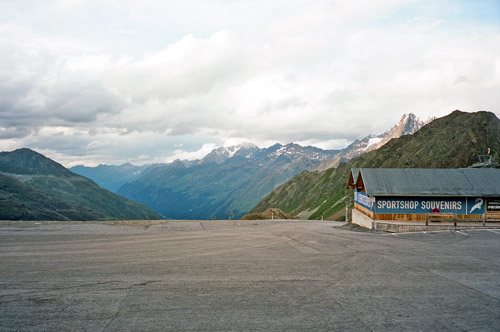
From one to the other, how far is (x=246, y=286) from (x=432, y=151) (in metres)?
134

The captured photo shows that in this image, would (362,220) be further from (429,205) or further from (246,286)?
(246,286)

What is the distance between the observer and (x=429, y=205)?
38.5m

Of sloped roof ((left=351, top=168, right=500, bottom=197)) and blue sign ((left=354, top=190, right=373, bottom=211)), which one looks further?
blue sign ((left=354, top=190, right=373, bottom=211))

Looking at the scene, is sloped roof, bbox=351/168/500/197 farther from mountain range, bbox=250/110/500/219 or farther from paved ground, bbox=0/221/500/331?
mountain range, bbox=250/110/500/219

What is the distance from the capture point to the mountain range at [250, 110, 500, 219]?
120m

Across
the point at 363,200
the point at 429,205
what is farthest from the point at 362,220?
the point at 429,205

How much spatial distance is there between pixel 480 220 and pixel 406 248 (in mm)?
18808

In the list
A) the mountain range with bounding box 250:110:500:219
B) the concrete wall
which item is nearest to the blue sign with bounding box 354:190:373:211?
the concrete wall

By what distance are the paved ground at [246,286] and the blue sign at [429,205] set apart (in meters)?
12.7

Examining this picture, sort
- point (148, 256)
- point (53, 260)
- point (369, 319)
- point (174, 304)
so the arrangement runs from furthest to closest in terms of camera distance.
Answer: point (148, 256)
point (53, 260)
point (174, 304)
point (369, 319)

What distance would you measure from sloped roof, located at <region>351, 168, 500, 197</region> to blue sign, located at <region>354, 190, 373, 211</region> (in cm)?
218

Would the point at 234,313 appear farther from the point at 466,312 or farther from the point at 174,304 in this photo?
the point at 466,312

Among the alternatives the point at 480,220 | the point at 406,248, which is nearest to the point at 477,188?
the point at 480,220

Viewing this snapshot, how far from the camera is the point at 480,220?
3756 cm
